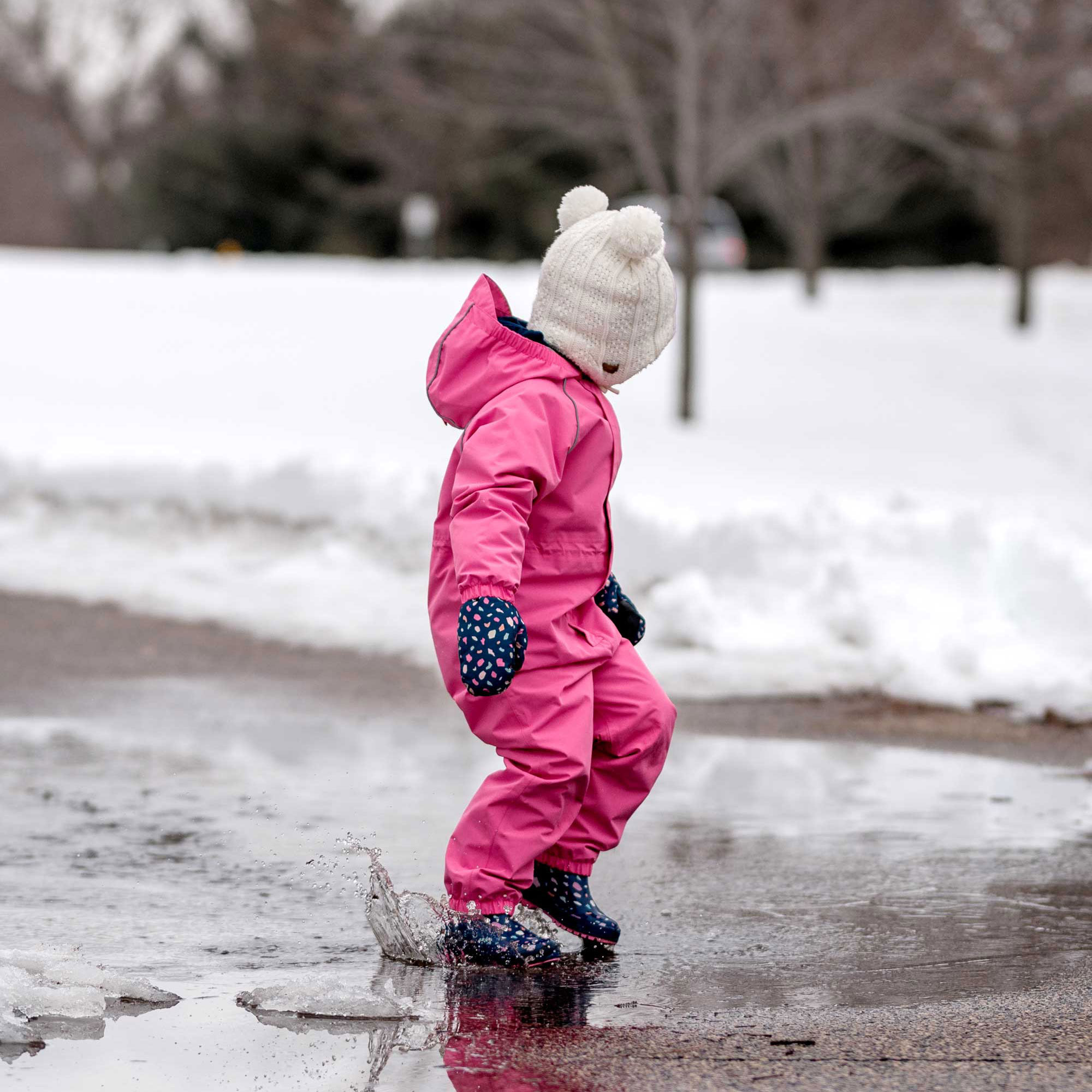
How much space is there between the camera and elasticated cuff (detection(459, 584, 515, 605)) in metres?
3.29

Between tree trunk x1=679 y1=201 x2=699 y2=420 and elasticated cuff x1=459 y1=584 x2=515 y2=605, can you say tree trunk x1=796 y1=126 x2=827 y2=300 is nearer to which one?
tree trunk x1=679 y1=201 x2=699 y2=420

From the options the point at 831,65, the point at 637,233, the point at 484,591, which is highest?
the point at 831,65

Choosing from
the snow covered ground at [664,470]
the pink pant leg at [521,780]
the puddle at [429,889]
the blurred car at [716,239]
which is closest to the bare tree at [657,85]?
the snow covered ground at [664,470]

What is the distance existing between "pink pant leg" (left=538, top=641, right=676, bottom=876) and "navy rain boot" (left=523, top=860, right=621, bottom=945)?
28 millimetres

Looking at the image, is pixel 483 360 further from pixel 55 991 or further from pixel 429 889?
pixel 55 991

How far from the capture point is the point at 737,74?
45.3 feet

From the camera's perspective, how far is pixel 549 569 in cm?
355

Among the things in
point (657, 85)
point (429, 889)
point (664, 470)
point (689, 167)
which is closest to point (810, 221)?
point (657, 85)

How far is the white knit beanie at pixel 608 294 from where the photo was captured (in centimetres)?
359

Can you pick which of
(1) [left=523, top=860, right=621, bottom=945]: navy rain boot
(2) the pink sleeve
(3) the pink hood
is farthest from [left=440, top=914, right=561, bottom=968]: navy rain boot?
(3) the pink hood

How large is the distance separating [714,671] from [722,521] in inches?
49.7

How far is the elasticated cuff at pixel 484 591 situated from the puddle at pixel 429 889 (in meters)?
0.69

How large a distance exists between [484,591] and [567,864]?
0.71 m

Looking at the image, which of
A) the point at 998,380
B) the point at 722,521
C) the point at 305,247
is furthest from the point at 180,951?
the point at 305,247
